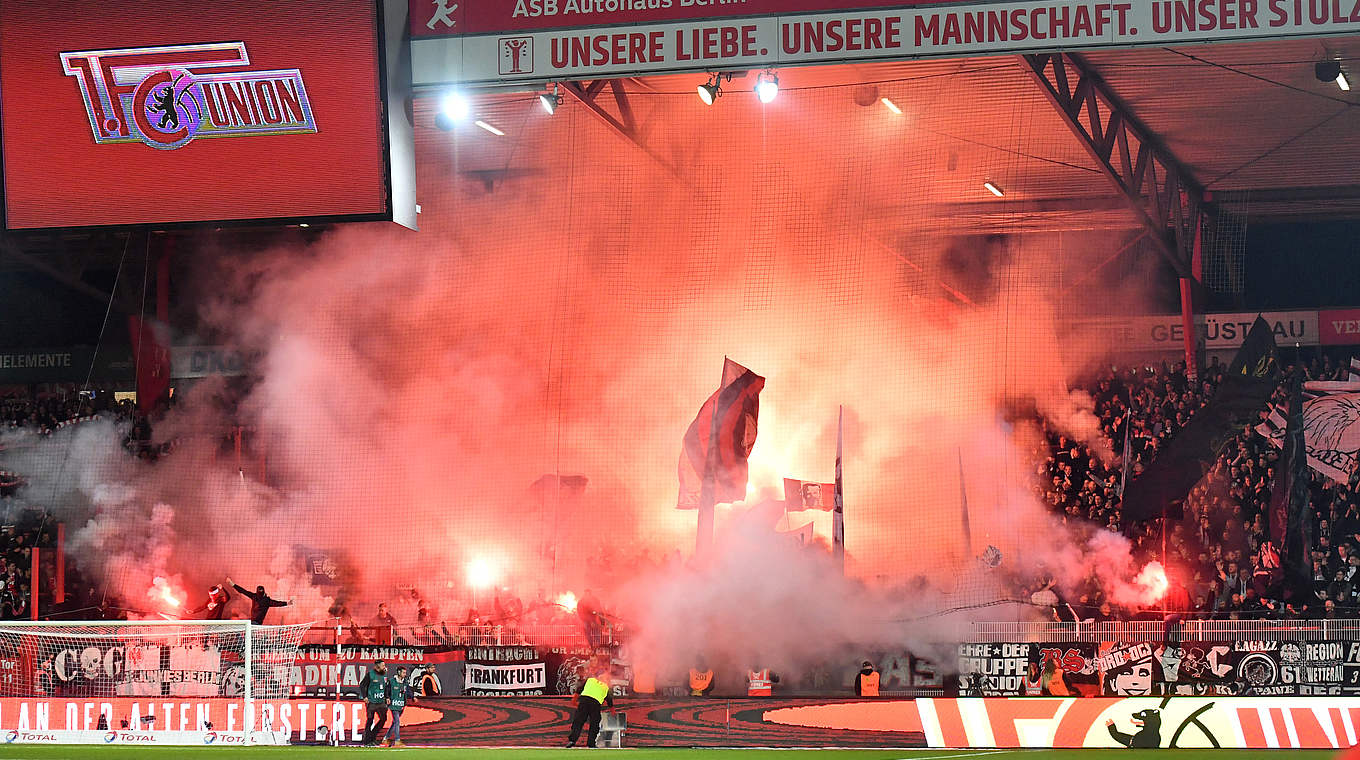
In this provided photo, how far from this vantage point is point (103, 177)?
11.0 meters

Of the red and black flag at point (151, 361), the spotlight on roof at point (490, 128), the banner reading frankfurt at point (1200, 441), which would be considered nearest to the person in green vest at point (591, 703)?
the spotlight on roof at point (490, 128)

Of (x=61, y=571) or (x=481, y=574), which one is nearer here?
(x=481, y=574)

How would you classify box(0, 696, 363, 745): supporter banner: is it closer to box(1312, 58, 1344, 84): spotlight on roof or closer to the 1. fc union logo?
the 1. fc union logo

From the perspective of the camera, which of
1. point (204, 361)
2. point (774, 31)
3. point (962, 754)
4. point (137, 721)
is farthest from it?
point (204, 361)

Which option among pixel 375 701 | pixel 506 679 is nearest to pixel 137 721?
pixel 375 701

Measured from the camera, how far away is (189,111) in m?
10.9

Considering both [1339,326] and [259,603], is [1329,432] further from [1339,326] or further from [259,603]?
[259,603]

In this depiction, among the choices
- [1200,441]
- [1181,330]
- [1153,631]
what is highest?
[1181,330]

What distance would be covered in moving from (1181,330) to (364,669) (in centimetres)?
1149

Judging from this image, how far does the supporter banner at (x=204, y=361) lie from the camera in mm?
18375

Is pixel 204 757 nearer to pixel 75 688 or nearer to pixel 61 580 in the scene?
pixel 75 688

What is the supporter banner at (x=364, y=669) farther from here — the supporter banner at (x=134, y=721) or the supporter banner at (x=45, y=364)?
the supporter banner at (x=45, y=364)

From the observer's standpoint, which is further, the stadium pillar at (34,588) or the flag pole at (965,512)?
the stadium pillar at (34,588)

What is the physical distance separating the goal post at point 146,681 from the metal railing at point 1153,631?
8.07 meters
